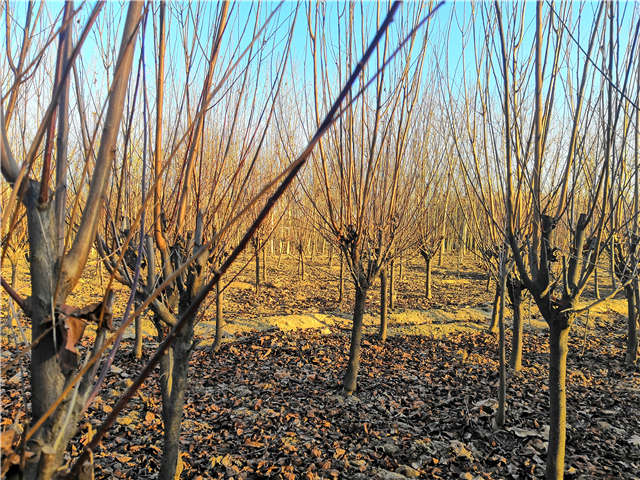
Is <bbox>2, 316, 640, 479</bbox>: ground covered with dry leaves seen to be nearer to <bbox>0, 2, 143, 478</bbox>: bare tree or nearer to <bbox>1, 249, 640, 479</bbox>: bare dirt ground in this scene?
<bbox>1, 249, 640, 479</bbox>: bare dirt ground

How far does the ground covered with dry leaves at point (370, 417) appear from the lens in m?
3.06

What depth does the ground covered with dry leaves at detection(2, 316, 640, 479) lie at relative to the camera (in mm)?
3064

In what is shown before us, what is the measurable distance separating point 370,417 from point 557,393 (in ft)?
6.43

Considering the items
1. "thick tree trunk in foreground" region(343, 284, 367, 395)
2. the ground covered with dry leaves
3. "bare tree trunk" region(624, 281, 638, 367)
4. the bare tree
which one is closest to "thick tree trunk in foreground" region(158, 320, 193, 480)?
the ground covered with dry leaves

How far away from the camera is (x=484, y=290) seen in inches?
473

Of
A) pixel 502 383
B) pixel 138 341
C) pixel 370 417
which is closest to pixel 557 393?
pixel 502 383

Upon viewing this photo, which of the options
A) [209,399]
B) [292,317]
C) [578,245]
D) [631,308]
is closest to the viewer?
[578,245]

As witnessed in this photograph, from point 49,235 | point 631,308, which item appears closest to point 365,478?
point 49,235

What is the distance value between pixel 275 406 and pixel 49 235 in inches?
150

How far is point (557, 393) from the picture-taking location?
8.00 feet

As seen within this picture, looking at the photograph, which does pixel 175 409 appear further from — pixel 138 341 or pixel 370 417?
pixel 138 341

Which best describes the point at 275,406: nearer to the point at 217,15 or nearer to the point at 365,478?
the point at 365,478

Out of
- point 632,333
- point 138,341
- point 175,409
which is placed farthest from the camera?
point 632,333

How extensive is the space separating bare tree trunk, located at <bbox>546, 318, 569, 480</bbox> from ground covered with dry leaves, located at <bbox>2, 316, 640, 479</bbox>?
2.10 feet
